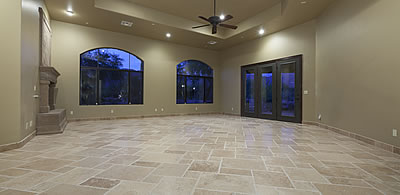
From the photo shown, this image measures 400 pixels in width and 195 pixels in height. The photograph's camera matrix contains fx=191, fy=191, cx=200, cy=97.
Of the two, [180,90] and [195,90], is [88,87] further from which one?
[195,90]

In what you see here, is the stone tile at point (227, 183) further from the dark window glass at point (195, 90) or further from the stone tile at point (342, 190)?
the dark window glass at point (195, 90)

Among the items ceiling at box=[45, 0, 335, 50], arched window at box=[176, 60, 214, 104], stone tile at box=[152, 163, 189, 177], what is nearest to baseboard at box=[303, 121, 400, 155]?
ceiling at box=[45, 0, 335, 50]

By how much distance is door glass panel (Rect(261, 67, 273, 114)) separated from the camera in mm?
7359

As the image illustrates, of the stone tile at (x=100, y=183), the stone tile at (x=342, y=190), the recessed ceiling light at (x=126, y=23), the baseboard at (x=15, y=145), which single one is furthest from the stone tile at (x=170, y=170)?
the recessed ceiling light at (x=126, y=23)

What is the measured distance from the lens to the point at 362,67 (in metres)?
3.77

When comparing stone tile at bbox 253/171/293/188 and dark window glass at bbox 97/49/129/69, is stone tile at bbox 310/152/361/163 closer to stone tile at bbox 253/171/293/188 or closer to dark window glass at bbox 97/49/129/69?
stone tile at bbox 253/171/293/188

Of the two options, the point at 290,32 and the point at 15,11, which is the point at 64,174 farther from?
the point at 290,32

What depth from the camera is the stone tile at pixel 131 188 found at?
5.57 feet

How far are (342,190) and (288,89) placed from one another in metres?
5.36

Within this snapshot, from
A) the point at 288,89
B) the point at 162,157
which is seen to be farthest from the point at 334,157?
the point at 288,89

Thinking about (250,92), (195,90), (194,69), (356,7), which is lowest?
(250,92)

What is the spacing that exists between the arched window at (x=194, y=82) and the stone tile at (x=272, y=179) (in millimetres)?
6831

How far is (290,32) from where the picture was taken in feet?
21.4

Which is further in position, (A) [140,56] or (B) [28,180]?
(A) [140,56]
